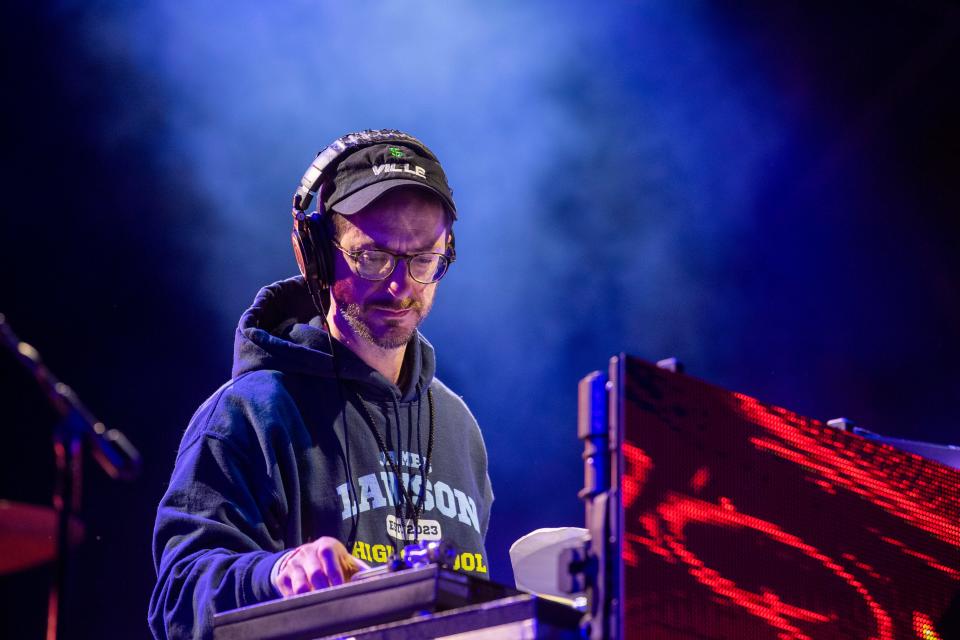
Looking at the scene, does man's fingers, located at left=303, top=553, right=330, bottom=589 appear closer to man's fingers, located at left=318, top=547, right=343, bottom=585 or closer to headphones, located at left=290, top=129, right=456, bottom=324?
man's fingers, located at left=318, top=547, right=343, bottom=585

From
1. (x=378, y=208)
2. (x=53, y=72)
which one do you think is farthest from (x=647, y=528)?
(x=53, y=72)

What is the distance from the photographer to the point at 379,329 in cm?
229

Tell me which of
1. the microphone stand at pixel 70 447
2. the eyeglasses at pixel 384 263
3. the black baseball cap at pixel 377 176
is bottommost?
the microphone stand at pixel 70 447

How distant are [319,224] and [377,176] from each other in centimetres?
17

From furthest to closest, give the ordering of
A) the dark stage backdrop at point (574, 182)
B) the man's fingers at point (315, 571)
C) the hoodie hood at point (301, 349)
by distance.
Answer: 1. the dark stage backdrop at point (574, 182)
2. the hoodie hood at point (301, 349)
3. the man's fingers at point (315, 571)

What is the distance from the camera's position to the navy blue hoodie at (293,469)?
1.71 metres

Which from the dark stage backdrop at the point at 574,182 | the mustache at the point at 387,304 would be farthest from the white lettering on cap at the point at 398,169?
the dark stage backdrop at the point at 574,182

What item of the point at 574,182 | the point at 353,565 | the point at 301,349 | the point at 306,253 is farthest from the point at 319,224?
the point at 574,182

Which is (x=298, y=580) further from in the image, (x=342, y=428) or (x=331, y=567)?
(x=342, y=428)

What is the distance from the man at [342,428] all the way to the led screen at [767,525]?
66cm

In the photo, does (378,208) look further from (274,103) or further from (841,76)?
(841,76)

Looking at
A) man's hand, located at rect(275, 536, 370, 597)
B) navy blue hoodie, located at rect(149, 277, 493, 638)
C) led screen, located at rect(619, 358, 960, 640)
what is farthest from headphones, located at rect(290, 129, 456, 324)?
led screen, located at rect(619, 358, 960, 640)

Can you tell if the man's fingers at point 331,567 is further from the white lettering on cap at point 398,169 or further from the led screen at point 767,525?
the white lettering on cap at point 398,169

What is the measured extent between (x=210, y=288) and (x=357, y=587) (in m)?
2.86
